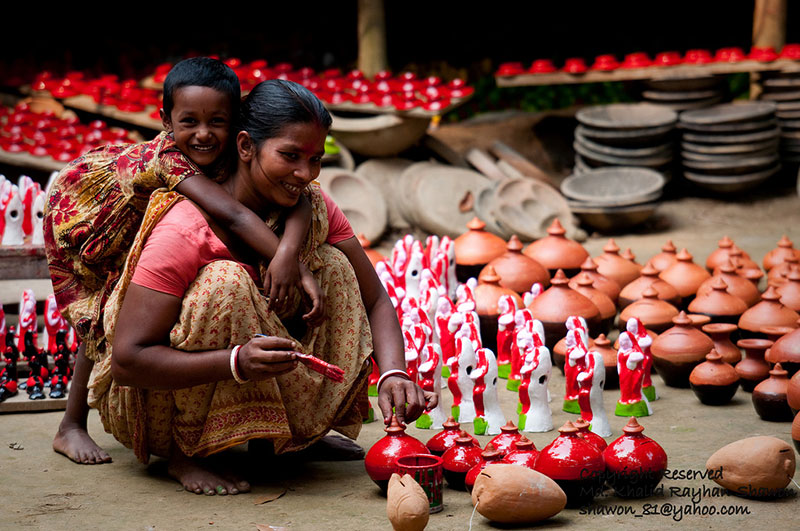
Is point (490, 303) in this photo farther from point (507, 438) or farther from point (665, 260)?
point (507, 438)

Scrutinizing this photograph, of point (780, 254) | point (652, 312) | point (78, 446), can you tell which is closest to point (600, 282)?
point (652, 312)

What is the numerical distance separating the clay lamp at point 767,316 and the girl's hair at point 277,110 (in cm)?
220

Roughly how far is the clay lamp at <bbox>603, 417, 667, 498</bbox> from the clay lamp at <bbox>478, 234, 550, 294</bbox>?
1989 mm

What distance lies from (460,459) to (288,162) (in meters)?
0.98

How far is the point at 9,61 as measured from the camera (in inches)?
399

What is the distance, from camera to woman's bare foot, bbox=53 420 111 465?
310 centimetres

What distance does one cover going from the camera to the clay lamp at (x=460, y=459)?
8.95 feet

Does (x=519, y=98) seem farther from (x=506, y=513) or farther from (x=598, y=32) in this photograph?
(x=506, y=513)

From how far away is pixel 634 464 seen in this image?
2.62 meters

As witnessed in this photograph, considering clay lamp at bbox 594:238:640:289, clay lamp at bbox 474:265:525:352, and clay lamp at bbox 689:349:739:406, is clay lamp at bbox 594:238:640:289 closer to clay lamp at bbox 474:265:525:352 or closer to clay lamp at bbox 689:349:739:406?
clay lamp at bbox 474:265:525:352

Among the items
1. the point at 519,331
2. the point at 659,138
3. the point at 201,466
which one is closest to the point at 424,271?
the point at 519,331

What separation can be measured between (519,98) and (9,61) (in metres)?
5.44

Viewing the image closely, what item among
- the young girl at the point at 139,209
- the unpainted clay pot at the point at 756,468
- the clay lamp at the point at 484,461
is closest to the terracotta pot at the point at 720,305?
the unpainted clay pot at the point at 756,468

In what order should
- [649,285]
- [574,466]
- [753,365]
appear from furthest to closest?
[649,285]
[753,365]
[574,466]
